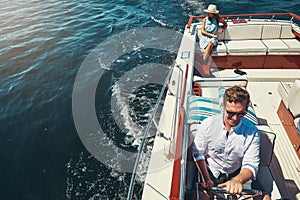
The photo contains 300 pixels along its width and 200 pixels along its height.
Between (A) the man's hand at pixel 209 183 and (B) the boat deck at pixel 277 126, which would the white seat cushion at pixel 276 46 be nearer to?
(B) the boat deck at pixel 277 126

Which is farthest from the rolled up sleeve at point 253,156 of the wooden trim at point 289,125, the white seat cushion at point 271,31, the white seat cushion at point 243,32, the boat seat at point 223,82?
the white seat cushion at point 271,31

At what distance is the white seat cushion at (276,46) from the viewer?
5.07 m

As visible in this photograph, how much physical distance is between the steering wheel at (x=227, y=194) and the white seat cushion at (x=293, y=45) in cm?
410

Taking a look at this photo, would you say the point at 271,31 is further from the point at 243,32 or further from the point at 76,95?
the point at 76,95

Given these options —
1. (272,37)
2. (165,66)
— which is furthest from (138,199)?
→ (272,37)

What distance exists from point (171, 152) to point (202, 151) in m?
0.52

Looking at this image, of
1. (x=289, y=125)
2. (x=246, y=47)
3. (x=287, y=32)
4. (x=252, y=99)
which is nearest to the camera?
(x=289, y=125)

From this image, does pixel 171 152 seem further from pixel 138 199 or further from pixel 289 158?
pixel 289 158

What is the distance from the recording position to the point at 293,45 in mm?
5395

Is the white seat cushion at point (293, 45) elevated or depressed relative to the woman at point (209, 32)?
depressed

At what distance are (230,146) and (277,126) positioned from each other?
2.10 metres

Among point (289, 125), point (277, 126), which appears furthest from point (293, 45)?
point (289, 125)

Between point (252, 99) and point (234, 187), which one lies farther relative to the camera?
point (252, 99)

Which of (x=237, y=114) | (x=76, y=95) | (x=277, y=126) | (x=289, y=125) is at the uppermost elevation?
(x=237, y=114)
